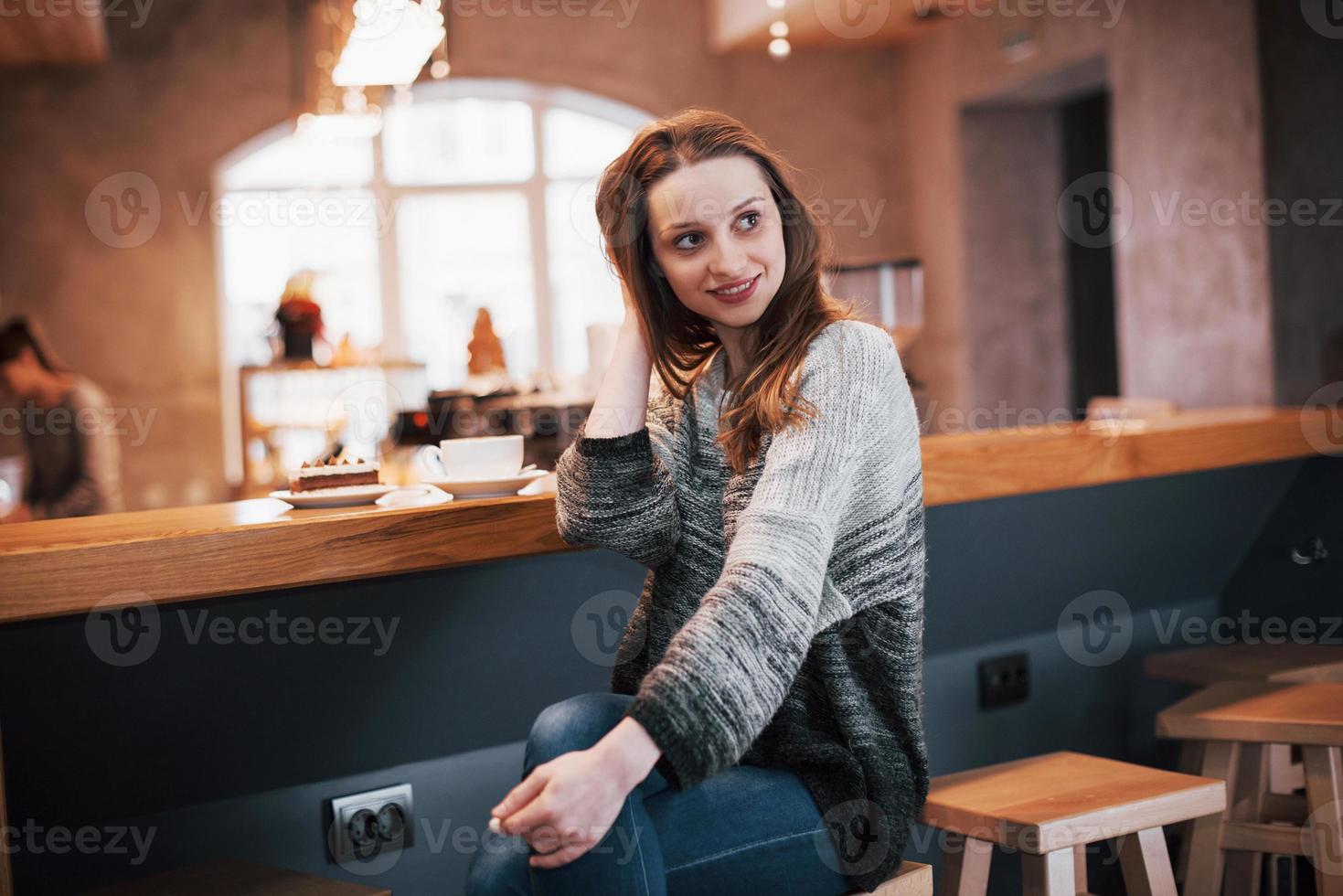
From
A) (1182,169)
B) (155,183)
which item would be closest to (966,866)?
(1182,169)

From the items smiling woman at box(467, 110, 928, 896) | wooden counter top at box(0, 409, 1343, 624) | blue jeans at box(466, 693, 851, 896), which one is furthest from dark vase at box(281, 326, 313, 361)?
blue jeans at box(466, 693, 851, 896)

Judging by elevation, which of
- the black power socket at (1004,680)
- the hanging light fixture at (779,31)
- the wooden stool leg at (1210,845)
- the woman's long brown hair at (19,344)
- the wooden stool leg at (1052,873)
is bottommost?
the wooden stool leg at (1210,845)

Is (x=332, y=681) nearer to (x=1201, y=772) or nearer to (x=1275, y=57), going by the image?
(x=1201, y=772)

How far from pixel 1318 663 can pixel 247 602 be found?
1658 mm

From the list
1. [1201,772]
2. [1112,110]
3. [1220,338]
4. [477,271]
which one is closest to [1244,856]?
[1201,772]

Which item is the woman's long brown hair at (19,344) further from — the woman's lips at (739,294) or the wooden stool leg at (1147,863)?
the wooden stool leg at (1147,863)

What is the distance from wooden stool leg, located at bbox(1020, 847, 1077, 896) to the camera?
4.37 ft

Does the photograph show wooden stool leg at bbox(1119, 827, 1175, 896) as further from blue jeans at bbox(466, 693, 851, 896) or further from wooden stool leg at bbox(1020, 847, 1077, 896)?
blue jeans at bbox(466, 693, 851, 896)

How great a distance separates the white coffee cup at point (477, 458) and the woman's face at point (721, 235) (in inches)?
15.6

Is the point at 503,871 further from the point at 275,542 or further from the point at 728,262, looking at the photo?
the point at 728,262

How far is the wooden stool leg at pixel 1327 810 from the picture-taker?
1670 millimetres

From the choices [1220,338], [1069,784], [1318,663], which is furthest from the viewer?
[1220,338]

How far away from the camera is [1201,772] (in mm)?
1816

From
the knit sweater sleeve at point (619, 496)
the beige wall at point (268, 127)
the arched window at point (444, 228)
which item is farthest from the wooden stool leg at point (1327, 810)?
the arched window at point (444, 228)
